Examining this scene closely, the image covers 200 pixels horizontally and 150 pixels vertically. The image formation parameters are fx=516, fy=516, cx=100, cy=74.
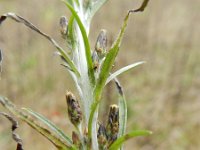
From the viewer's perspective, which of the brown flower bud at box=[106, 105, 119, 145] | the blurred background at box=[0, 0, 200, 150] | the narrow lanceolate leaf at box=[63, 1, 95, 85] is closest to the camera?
the narrow lanceolate leaf at box=[63, 1, 95, 85]

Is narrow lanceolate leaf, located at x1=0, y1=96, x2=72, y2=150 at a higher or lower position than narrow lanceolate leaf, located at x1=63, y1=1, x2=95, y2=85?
lower

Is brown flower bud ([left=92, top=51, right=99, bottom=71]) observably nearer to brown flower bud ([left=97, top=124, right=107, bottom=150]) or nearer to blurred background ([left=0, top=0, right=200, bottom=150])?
brown flower bud ([left=97, top=124, right=107, bottom=150])

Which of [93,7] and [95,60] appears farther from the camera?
[93,7]

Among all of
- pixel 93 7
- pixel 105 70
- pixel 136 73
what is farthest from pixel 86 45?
pixel 136 73

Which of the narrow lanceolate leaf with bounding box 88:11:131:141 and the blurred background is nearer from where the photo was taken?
the narrow lanceolate leaf with bounding box 88:11:131:141

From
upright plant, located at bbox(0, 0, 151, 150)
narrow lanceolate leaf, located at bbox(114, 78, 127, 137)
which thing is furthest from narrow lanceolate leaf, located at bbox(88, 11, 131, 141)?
narrow lanceolate leaf, located at bbox(114, 78, 127, 137)

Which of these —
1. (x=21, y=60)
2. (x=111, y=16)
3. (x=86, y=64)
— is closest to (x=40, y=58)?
(x=21, y=60)

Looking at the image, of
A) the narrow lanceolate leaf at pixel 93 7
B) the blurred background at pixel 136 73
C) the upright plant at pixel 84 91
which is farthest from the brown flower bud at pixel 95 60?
the blurred background at pixel 136 73

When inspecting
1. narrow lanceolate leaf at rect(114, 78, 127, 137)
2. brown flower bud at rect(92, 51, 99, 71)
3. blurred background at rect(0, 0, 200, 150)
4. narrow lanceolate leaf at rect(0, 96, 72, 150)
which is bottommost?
blurred background at rect(0, 0, 200, 150)

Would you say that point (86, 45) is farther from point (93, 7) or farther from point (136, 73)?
point (136, 73)

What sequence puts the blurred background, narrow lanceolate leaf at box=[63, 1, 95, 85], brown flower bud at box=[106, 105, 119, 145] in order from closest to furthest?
narrow lanceolate leaf at box=[63, 1, 95, 85]
brown flower bud at box=[106, 105, 119, 145]
the blurred background
